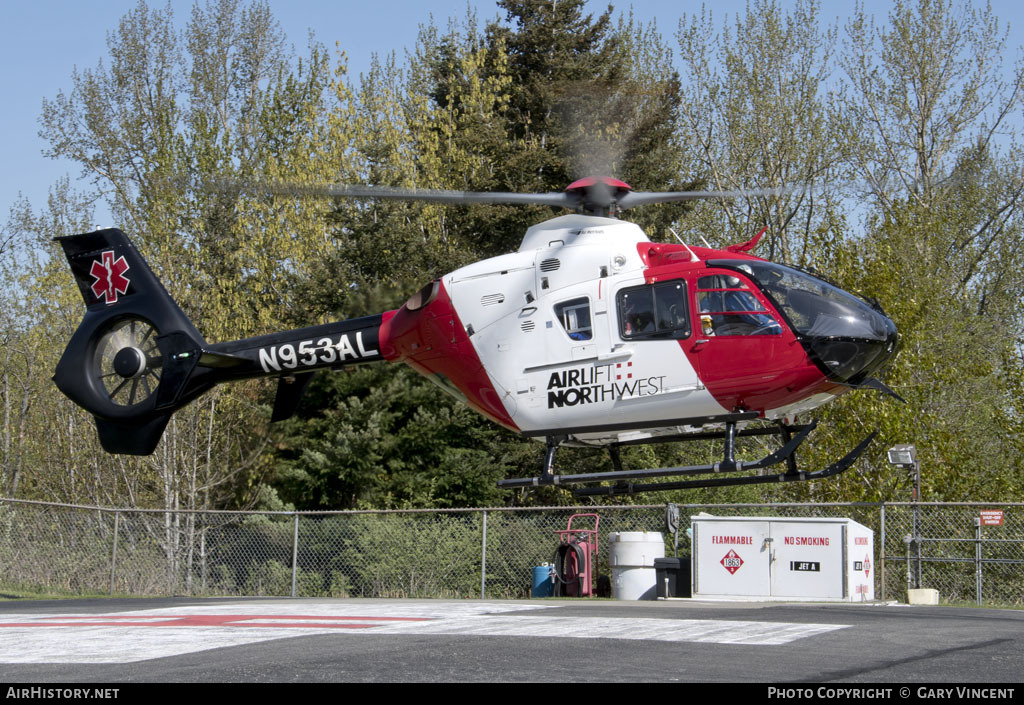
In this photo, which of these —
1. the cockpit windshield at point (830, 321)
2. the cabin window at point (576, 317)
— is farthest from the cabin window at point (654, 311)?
the cockpit windshield at point (830, 321)

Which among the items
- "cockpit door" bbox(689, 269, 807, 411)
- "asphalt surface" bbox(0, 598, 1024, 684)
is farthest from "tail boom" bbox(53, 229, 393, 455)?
"cockpit door" bbox(689, 269, 807, 411)

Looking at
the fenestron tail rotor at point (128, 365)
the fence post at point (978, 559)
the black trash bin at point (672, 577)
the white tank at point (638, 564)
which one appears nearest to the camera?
the fenestron tail rotor at point (128, 365)

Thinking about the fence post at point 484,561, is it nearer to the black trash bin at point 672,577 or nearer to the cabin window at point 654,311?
the black trash bin at point 672,577

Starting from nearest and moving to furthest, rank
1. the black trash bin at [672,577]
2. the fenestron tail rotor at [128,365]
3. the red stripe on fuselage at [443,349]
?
the red stripe on fuselage at [443,349] < the fenestron tail rotor at [128,365] < the black trash bin at [672,577]

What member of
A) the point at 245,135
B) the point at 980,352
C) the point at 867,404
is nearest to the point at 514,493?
the point at 867,404

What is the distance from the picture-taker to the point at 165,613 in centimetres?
1355

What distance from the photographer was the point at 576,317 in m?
12.5

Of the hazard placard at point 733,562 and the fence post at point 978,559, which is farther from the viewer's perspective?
the hazard placard at point 733,562

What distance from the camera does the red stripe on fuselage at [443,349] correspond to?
1332 cm

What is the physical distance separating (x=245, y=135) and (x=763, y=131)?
19.5m

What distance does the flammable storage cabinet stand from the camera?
17188 mm

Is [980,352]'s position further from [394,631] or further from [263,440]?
[394,631]

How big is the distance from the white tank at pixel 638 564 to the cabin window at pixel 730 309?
8.18m

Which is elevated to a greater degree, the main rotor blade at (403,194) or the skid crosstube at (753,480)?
the main rotor blade at (403,194)
